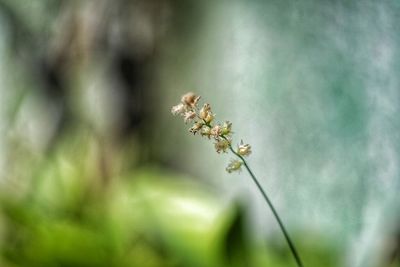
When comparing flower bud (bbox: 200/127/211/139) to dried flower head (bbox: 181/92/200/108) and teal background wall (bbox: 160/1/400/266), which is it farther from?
teal background wall (bbox: 160/1/400/266)

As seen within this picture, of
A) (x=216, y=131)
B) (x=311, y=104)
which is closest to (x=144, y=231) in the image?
(x=311, y=104)

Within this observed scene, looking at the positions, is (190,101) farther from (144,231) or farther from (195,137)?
(195,137)

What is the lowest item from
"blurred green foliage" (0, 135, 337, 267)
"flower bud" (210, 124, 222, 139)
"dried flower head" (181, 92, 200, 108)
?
"flower bud" (210, 124, 222, 139)

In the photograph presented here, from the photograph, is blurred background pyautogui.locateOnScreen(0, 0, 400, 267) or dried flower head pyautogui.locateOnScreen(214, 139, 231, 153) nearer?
dried flower head pyautogui.locateOnScreen(214, 139, 231, 153)

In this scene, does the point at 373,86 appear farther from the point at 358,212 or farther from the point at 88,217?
the point at 88,217

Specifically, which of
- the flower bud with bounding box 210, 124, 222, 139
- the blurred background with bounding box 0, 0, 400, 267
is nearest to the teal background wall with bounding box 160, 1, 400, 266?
the blurred background with bounding box 0, 0, 400, 267

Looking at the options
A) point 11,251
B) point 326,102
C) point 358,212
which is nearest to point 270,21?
point 326,102

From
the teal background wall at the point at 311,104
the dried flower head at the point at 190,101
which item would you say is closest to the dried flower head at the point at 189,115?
the dried flower head at the point at 190,101

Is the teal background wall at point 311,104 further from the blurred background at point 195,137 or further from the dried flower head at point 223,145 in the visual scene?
the dried flower head at point 223,145
